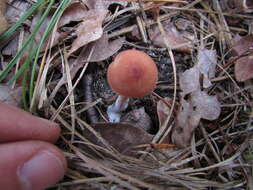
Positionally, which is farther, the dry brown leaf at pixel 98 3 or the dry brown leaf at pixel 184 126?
the dry brown leaf at pixel 98 3

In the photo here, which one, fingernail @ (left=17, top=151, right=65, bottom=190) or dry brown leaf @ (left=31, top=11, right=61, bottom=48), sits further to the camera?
dry brown leaf @ (left=31, top=11, right=61, bottom=48)

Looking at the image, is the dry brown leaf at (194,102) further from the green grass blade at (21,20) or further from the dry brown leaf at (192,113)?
the green grass blade at (21,20)

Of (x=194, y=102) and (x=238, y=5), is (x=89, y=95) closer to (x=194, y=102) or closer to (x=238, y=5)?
(x=194, y=102)

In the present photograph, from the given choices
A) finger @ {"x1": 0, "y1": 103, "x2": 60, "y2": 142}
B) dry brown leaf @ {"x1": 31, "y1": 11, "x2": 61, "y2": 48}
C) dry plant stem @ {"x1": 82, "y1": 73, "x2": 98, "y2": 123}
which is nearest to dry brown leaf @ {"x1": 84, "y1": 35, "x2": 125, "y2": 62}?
dry plant stem @ {"x1": 82, "y1": 73, "x2": 98, "y2": 123}

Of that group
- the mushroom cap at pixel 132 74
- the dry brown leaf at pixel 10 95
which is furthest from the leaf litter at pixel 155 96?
the mushroom cap at pixel 132 74

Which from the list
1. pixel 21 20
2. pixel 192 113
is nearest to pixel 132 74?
pixel 192 113

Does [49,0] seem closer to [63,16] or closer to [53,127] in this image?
[63,16]

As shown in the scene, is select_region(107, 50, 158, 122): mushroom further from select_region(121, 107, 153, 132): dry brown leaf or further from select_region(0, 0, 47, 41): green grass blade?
select_region(0, 0, 47, 41): green grass blade
